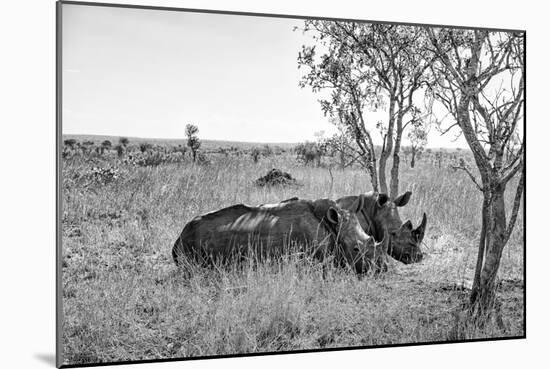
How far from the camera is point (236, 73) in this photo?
531 cm

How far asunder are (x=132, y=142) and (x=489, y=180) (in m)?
2.90

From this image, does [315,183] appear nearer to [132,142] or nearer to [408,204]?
[408,204]

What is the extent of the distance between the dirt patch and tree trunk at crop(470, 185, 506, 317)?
5.50ft

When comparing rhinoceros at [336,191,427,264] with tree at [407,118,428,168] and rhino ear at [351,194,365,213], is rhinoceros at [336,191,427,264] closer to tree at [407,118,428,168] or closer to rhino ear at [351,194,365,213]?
rhino ear at [351,194,365,213]

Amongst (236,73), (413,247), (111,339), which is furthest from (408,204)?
(111,339)

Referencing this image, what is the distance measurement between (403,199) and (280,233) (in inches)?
41.9

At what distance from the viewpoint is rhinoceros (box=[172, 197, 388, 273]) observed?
17.4 ft

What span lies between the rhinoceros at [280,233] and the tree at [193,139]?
0.49 m

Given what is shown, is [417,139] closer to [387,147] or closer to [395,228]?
[387,147]

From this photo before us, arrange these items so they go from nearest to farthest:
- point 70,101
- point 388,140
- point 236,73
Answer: point 70,101 → point 236,73 → point 388,140

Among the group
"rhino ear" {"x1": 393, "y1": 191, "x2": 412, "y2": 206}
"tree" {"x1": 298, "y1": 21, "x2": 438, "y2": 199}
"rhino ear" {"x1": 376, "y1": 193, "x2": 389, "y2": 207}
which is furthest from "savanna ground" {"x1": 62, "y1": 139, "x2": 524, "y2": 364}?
"tree" {"x1": 298, "y1": 21, "x2": 438, "y2": 199}

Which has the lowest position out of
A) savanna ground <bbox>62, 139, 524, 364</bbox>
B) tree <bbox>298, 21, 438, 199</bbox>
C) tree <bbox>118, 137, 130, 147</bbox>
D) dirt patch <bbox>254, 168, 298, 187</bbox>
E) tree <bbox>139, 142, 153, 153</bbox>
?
savanna ground <bbox>62, 139, 524, 364</bbox>

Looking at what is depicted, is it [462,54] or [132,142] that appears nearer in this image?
[132,142]

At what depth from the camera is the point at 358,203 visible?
221 inches
